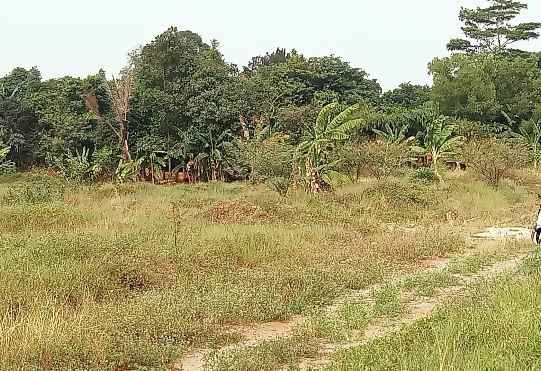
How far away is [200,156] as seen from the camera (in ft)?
93.4

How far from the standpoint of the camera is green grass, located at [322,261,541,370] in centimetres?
463

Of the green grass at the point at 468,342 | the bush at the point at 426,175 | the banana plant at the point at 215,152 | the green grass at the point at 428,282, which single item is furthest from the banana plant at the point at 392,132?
the green grass at the point at 468,342

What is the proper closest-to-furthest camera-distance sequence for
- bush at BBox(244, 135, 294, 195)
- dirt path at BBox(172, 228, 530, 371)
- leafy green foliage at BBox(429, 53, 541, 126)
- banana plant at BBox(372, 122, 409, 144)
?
dirt path at BBox(172, 228, 530, 371)
bush at BBox(244, 135, 294, 195)
banana plant at BBox(372, 122, 409, 144)
leafy green foliage at BBox(429, 53, 541, 126)

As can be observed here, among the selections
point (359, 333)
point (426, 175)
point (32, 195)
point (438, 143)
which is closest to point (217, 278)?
point (359, 333)

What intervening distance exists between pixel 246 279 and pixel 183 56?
20989mm

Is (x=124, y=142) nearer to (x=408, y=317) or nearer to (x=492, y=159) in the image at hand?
(x=492, y=159)

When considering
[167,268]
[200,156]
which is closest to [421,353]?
[167,268]

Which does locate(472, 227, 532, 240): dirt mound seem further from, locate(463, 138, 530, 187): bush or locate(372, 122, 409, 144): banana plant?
locate(372, 122, 409, 144): banana plant

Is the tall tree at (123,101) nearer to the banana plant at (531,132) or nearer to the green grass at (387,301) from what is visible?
the banana plant at (531,132)

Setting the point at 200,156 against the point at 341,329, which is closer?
the point at 341,329

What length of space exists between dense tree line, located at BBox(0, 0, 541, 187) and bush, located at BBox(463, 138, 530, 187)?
2.21 m

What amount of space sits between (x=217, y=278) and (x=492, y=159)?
50.9 ft

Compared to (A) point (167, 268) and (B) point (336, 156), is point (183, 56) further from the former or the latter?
(A) point (167, 268)

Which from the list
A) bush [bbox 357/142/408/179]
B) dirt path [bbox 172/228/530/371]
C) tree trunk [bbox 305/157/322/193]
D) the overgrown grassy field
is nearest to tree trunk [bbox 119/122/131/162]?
the overgrown grassy field
